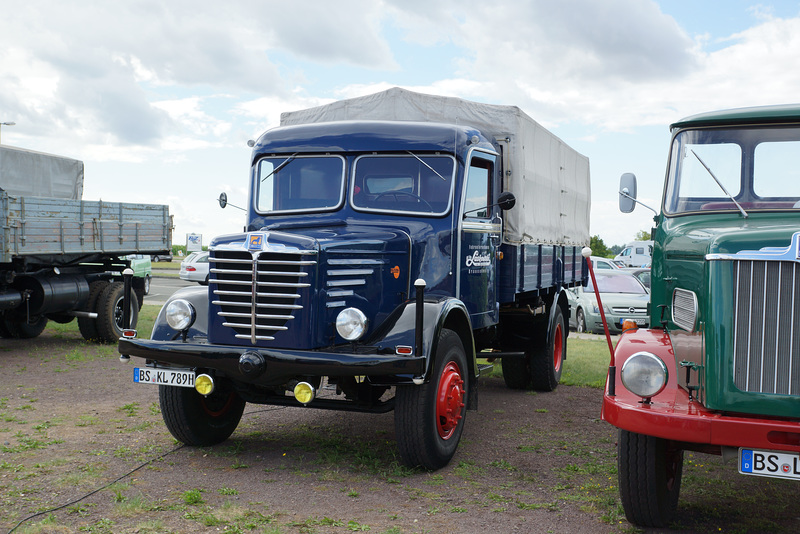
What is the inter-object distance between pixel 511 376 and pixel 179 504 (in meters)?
5.27

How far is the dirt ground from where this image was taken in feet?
14.9

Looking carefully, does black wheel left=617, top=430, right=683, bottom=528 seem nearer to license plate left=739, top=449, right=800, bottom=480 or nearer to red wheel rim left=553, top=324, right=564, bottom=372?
license plate left=739, top=449, right=800, bottom=480

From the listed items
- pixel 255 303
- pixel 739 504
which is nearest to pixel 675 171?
pixel 739 504

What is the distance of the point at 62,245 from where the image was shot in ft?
36.7

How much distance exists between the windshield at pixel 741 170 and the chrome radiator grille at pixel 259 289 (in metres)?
2.75

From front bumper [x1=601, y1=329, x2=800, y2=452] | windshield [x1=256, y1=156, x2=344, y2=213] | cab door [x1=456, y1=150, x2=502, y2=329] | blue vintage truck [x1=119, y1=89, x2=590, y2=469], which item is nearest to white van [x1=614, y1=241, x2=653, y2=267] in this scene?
blue vintage truck [x1=119, y1=89, x2=590, y2=469]

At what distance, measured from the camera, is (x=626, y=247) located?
40.3m

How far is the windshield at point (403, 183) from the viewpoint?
251 inches

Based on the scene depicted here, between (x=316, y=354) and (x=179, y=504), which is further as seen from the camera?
(x=316, y=354)

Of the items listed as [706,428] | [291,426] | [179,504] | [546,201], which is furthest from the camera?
[546,201]

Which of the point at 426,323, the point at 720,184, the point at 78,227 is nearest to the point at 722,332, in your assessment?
the point at 720,184

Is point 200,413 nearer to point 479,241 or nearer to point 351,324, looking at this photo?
point 351,324

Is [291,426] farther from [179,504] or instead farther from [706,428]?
[706,428]

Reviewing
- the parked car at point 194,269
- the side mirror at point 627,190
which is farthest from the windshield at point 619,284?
the parked car at point 194,269
